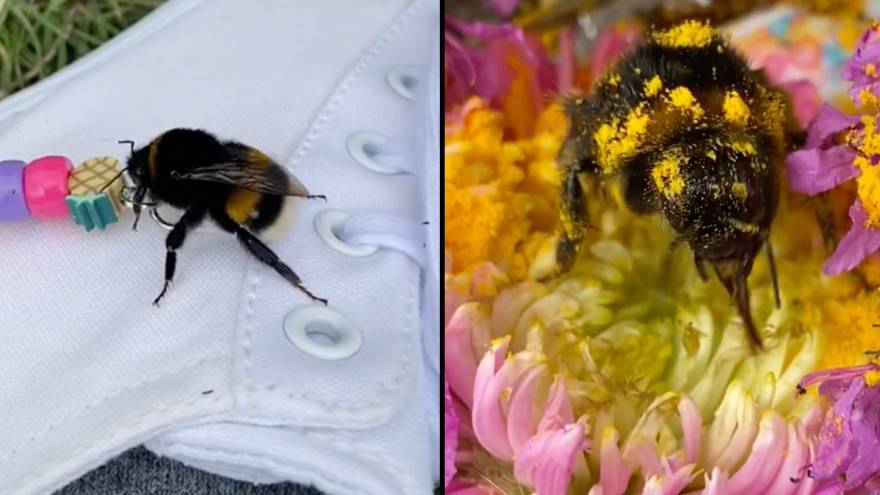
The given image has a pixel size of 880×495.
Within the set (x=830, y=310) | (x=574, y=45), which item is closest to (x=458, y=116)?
(x=574, y=45)

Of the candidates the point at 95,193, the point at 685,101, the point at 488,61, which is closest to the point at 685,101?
the point at 685,101

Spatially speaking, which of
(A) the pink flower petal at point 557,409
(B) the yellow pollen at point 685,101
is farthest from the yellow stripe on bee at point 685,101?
(A) the pink flower petal at point 557,409

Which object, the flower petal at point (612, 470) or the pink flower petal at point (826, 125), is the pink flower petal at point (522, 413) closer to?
the flower petal at point (612, 470)

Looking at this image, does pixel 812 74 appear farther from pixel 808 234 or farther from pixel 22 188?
pixel 22 188

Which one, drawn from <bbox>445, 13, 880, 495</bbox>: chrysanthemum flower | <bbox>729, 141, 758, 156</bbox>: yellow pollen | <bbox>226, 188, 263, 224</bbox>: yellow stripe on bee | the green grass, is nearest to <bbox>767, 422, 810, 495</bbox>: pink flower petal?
<bbox>445, 13, 880, 495</bbox>: chrysanthemum flower

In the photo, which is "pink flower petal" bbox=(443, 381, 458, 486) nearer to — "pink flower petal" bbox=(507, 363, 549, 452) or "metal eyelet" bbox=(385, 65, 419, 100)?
"pink flower petal" bbox=(507, 363, 549, 452)
